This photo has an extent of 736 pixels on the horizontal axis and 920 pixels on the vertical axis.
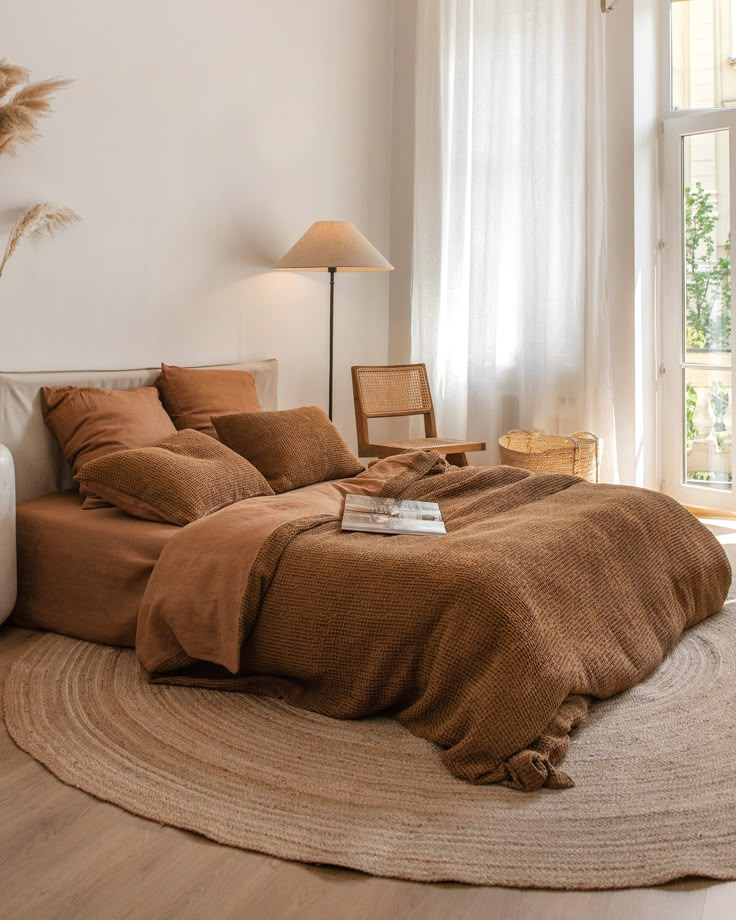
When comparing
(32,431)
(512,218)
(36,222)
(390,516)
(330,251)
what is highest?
(512,218)

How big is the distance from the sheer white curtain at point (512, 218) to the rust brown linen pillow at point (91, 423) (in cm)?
236

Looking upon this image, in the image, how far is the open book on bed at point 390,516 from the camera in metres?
2.72

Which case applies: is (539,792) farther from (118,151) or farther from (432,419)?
(432,419)

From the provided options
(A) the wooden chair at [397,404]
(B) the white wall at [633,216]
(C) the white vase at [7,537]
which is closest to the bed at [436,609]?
(C) the white vase at [7,537]

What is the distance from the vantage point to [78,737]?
2.29 metres

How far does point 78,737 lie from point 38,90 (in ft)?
6.44

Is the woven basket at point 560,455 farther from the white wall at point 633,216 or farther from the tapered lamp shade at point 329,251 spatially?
the tapered lamp shade at point 329,251

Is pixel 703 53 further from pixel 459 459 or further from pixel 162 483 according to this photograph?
pixel 162 483

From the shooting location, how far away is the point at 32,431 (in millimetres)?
3342

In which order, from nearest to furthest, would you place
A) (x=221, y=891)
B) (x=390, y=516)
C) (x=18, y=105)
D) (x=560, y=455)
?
(x=221, y=891)
(x=390, y=516)
(x=18, y=105)
(x=560, y=455)

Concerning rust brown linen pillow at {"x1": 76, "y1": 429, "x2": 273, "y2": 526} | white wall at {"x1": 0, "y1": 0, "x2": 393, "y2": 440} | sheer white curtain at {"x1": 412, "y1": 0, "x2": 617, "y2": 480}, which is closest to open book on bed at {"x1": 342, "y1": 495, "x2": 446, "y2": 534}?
rust brown linen pillow at {"x1": 76, "y1": 429, "x2": 273, "y2": 526}

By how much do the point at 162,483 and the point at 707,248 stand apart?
3385 millimetres

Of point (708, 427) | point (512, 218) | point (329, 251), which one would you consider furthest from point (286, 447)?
point (708, 427)

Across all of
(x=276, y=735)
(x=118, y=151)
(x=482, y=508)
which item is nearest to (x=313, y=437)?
(x=482, y=508)
